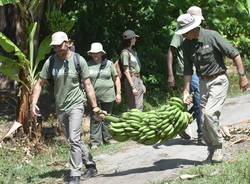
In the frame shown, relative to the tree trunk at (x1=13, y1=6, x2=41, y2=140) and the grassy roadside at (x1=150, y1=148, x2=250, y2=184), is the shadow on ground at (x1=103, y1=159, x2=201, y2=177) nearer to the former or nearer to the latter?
the grassy roadside at (x1=150, y1=148, x2=250, y2=184)

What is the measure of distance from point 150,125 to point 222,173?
3.45 ft

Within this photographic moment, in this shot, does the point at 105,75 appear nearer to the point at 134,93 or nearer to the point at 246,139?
the point at 134,93

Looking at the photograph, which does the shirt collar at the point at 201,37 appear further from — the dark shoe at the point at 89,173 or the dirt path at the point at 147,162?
the dark shoe at the point at 89,173

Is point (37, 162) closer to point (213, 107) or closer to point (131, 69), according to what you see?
point (131, 69)

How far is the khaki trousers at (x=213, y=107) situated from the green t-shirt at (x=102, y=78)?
268 cm

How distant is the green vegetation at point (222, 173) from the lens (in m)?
6.17

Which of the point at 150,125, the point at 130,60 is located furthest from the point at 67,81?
the point at 130,60

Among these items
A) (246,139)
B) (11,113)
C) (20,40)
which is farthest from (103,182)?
(11,113)

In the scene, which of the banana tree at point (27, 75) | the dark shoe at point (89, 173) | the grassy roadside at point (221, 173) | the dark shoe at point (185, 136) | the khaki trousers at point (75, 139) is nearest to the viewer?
the grassy roadside at point (221, 173)

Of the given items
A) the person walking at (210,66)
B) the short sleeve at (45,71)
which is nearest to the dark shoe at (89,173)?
the short sleeve at (45,71)

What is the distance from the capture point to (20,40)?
10578 mm

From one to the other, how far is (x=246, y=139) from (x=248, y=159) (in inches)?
62.2

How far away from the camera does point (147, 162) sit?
26.8ft

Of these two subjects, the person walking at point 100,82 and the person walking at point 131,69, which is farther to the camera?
the person walking at point 131,69
